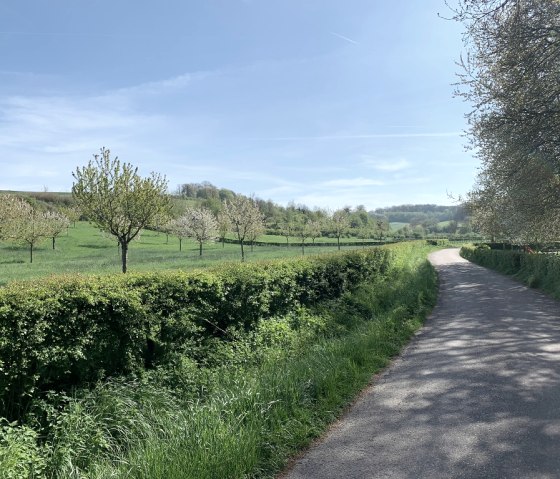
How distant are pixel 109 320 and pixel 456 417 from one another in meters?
4.58

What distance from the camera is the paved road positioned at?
3.65m

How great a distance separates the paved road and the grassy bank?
37cm

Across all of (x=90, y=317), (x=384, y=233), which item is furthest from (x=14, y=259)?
(x=384, y=233)

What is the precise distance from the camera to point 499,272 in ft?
87.3

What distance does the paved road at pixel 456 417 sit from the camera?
3650mm

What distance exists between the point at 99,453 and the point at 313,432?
226 cm

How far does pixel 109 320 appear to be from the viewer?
18.0 ft

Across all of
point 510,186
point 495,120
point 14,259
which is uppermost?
point 495,120

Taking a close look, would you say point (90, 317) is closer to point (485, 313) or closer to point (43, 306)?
point (43, 306)

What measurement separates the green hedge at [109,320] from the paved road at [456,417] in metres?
3.01

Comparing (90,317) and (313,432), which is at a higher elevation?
(90,317)

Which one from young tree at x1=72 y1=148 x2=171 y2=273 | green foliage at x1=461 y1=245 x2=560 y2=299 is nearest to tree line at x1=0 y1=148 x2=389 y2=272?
young tree at x1=72 y1=148 x2=171 y2=273

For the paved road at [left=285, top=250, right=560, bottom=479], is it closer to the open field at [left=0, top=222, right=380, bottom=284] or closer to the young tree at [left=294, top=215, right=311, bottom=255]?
the open field at [left=0, top=222, right=380, bottom=284]

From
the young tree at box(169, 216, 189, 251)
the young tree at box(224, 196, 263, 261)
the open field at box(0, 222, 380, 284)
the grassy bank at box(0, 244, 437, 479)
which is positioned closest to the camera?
the grassy bank at box(0, 244, 437, 479)
